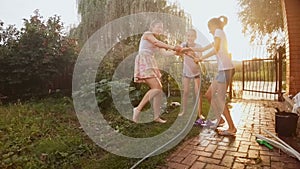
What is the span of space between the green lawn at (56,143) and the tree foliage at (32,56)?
207 centimetres

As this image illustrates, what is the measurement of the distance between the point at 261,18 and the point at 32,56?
7.50m

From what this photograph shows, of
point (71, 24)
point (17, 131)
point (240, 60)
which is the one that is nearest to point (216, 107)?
point (17, 131)

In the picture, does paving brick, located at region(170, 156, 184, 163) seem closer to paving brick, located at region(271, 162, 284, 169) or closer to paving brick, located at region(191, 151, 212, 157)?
paving brick, located at region(191, 151, 212, 157)

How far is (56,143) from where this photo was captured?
7.89 feet

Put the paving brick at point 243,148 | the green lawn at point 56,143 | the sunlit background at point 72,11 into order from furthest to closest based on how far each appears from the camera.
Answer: the sunlit background at point 72,11, the paving brick at point 243,148, the green lawn at point 56,143

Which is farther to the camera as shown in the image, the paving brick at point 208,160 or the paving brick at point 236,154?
the paving brick at point 236,154

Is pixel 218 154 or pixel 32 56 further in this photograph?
pixel 32 56

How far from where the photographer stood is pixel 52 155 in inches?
83.0

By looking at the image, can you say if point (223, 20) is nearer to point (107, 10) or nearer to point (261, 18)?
point (107, 10)

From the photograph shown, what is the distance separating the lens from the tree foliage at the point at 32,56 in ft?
18.0

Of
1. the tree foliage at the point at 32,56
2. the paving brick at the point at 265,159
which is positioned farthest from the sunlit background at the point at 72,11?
the paving brick at the point at 265,159

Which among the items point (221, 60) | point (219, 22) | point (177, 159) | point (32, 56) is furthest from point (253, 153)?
point (32, 56)

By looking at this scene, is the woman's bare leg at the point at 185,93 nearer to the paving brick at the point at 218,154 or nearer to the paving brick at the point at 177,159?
the paving brick at the point at 218,154

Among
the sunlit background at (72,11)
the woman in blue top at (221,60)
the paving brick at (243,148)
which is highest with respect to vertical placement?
the sunlit background at (72,11)
